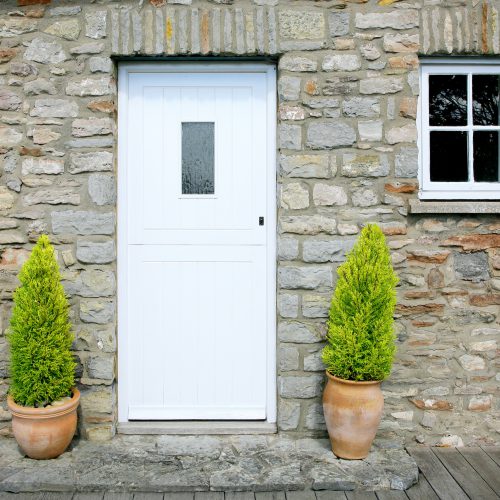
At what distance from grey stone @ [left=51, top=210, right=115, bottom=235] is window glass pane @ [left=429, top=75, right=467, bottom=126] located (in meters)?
2.27

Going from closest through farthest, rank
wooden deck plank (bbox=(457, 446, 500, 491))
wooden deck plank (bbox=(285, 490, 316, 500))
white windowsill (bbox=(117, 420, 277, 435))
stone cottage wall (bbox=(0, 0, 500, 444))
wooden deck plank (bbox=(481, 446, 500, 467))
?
wooden deck plank (bbox=(285, 490, 316, 500)), wooden deck plank (bbox=(457, 446, 500, 491)), wooden deck plank (bbox=(481, 446, 500, 467)), stone cottage wall (bbox=(0, 0, 500, 444)), white windowsill (bbox=(117, 420, 277, 435))

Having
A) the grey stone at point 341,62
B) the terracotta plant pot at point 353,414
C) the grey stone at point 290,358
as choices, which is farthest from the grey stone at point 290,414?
the grey stone at point 341,62

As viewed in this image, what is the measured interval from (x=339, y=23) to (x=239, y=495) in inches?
115

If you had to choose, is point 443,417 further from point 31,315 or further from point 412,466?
point 31,315

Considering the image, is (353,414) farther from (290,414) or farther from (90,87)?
(90,87)

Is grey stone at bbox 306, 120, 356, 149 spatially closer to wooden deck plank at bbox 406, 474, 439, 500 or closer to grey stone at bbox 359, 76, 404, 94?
grey stone at bbox 359, 76, 404, 94

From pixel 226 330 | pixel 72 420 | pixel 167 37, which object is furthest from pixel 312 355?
pixel 167 37

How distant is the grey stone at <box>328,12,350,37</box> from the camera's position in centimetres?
362

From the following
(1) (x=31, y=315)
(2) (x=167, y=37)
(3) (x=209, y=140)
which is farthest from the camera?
(3) (x=209, y=140)

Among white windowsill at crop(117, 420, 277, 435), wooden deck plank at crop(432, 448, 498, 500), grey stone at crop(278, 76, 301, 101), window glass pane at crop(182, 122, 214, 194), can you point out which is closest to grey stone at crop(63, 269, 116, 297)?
window glass pane at crop(182, 122, 214, 194)

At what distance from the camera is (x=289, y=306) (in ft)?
12.0

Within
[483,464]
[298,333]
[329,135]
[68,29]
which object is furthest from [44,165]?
[483,464]

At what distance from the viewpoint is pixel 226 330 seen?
3.83m

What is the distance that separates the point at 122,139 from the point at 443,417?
2803mm
